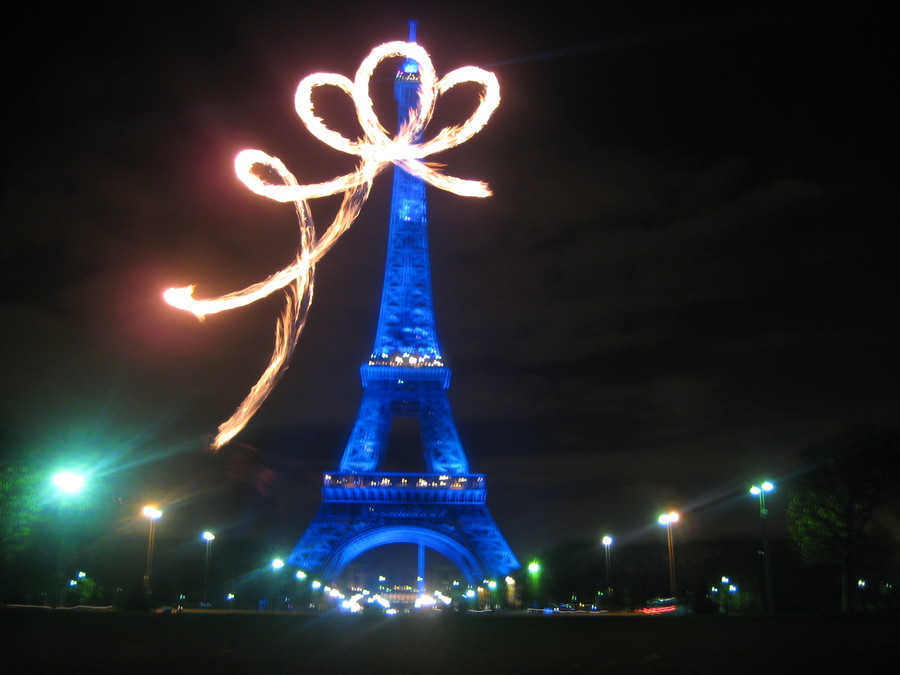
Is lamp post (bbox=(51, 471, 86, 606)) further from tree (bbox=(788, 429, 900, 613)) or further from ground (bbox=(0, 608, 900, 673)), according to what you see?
tree (bbox=(788, 429, 900, 613))


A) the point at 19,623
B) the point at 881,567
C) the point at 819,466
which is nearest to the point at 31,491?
the point at 19,623

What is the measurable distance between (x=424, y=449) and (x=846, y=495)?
4417cm

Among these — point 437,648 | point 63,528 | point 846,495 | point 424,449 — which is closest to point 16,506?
point 63,528

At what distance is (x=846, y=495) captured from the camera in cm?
5284

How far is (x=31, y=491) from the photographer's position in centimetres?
4422

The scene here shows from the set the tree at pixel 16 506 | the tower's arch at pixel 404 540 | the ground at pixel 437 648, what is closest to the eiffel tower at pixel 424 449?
the tower's arch at pixel 404 540

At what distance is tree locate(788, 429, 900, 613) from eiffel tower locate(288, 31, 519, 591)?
34.8 metres

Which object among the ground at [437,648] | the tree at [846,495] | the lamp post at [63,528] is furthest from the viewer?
the tree at [846,495]

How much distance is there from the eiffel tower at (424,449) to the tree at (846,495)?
34.8 meters

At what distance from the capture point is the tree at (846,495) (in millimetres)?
52062

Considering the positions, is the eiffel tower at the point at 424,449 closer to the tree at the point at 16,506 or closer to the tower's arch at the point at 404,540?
the tower's arch at the point at 404,540

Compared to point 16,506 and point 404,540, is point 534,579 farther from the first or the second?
point 16,506

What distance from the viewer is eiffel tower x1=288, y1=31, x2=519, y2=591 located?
276 feet

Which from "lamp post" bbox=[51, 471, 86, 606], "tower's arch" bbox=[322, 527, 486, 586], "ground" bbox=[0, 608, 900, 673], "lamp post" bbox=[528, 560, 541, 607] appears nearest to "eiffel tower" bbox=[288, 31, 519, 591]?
"tower's arch" bbox=[322, 527, 486, 586]
